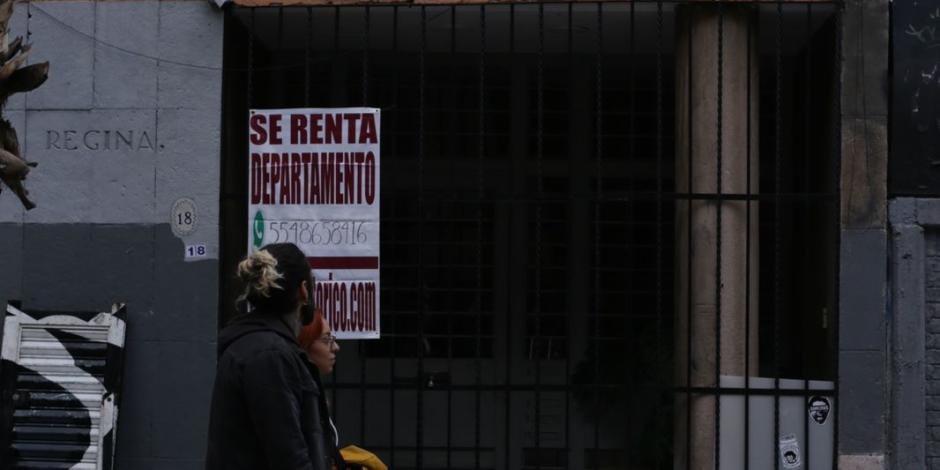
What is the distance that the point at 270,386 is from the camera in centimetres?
379

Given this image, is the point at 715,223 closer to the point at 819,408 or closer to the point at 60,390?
the point at 819,408

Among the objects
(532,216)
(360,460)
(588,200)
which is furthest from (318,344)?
(532,216)

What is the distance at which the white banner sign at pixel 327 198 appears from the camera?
761 centimetres

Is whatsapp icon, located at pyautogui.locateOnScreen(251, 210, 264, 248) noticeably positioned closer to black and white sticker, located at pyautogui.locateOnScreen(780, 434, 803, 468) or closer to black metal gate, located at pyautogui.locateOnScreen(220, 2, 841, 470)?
black metal gate, located at pyautogui.locateOnScreen(220, 2, 841, 470)

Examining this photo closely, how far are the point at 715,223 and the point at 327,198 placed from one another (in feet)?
8.22

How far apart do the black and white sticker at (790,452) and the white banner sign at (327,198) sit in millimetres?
2714

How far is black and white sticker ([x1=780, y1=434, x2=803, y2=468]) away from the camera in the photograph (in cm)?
750

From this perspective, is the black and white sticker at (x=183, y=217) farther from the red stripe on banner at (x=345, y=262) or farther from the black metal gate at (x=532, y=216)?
the red stripe on banner at (x=345, y=262)

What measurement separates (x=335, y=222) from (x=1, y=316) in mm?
2267

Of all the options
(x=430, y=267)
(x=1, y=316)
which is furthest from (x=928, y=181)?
(x=1, y=316)

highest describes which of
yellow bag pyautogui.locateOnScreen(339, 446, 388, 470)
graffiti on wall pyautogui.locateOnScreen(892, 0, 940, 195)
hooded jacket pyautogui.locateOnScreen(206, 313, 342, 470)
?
graffiti on wall pyautogui.locateOnScreen(892, 0, 940, 195)

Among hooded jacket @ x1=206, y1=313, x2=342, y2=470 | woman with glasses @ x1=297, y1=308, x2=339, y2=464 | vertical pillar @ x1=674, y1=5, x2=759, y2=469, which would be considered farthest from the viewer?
vertical pillar @ x1=674, y1=5, x2=759, y2=469

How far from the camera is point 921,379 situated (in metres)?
7.34

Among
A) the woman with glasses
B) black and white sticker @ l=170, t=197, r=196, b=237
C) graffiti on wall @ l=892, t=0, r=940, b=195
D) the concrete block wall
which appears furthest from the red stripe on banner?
graffiti on wall @ l=892, t=0, r=940, b=195
